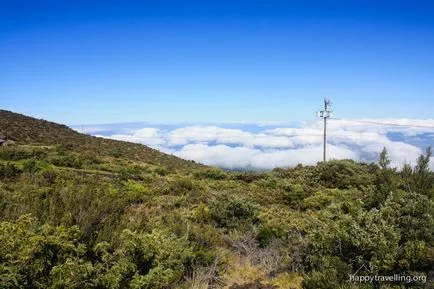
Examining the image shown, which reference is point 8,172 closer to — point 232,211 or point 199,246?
point 232,211

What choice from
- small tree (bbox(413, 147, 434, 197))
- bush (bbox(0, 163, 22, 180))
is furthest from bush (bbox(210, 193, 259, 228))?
bush (bbox(0, 163, 22, 180))

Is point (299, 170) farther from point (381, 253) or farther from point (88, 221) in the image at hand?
point (88, 221)

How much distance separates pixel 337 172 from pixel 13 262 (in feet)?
78.2

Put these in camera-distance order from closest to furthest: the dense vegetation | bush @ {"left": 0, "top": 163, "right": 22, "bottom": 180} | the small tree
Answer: the dense vegetation, the small tree, bush @ {"left": 0, "top": 163, "right": 22, "bottom": 180}

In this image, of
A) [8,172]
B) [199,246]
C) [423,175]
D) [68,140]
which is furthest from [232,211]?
[68,140]

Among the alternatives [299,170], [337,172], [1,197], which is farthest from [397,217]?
[299,170]

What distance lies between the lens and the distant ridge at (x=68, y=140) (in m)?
39.7

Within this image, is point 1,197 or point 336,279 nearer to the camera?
point 336,279

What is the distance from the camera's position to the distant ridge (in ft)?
130

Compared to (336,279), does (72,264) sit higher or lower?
higher

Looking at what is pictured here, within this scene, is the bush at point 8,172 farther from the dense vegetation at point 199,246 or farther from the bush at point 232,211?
the bush at point 232,211

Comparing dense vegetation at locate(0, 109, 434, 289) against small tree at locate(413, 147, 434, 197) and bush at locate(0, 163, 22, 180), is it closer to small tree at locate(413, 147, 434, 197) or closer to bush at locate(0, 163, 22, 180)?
small tree at locate(413, 147, 434, 197)

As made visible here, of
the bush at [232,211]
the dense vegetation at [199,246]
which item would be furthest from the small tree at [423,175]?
the bush at [232,211]

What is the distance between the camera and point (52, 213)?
19.2 ft
